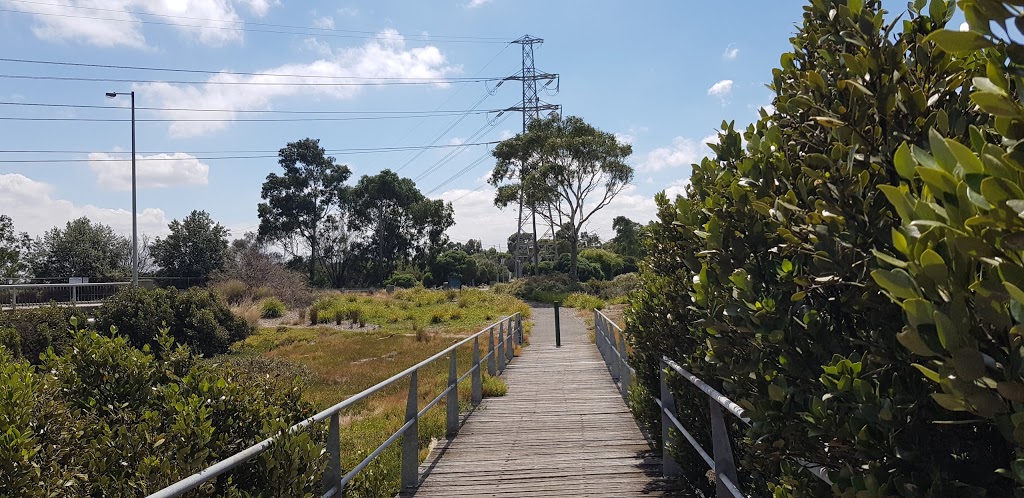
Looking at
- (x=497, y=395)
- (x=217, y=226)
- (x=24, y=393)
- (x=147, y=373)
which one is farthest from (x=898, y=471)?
(x=217, y=226)

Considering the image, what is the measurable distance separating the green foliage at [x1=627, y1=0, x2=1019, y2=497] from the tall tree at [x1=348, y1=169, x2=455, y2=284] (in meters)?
59.0

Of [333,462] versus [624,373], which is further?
[624,373]

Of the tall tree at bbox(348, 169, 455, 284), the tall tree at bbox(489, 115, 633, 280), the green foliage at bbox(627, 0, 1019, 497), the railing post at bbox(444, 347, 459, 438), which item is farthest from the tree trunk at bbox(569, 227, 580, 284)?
the green foliage at bbox(627, 0, 1019, 497)

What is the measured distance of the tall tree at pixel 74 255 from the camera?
147ft

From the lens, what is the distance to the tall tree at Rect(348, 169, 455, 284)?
200 feet

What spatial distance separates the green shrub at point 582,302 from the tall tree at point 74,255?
92.5 ft

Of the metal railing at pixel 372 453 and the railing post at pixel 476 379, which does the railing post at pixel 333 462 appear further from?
the railing post at pixel 476 379

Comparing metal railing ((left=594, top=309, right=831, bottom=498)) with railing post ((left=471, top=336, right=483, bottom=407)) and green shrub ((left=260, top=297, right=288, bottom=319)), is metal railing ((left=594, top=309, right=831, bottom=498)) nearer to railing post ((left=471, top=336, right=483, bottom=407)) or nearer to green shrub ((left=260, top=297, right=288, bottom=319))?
railing post ((left=471, top=336, right=483, bottom=407))

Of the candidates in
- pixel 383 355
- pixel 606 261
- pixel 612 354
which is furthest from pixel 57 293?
pixel 606 261

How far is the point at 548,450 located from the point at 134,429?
3824 mm

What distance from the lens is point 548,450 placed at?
6297mm

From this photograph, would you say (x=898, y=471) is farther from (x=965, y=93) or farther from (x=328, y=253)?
(x=328, y=253)

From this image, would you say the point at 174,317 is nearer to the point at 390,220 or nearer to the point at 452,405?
the point at 452,405

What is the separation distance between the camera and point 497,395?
9484 mm
